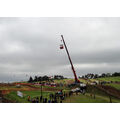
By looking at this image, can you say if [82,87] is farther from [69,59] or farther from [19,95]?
[19,95]

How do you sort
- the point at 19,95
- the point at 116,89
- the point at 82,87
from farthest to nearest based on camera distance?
the point at 116,89
the point at 82,87
the point at 19,95

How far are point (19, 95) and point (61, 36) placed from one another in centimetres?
1642

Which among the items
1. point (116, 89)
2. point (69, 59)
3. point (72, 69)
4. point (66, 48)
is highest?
point (66, 48)

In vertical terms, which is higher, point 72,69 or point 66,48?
point 66,48

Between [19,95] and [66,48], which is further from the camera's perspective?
[66,48]

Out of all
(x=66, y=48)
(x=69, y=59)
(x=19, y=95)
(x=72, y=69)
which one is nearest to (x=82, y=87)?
(x=72, y=69)

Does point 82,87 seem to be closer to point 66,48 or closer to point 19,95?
point 66,48

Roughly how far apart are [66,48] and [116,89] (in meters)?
15.2

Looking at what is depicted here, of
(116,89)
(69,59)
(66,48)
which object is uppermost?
(66,48)

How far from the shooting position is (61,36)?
112 feet

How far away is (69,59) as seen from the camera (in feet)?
121

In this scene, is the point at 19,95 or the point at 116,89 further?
the point at 116,89

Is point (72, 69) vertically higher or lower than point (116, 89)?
higher

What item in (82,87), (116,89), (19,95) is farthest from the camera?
(116,89)
